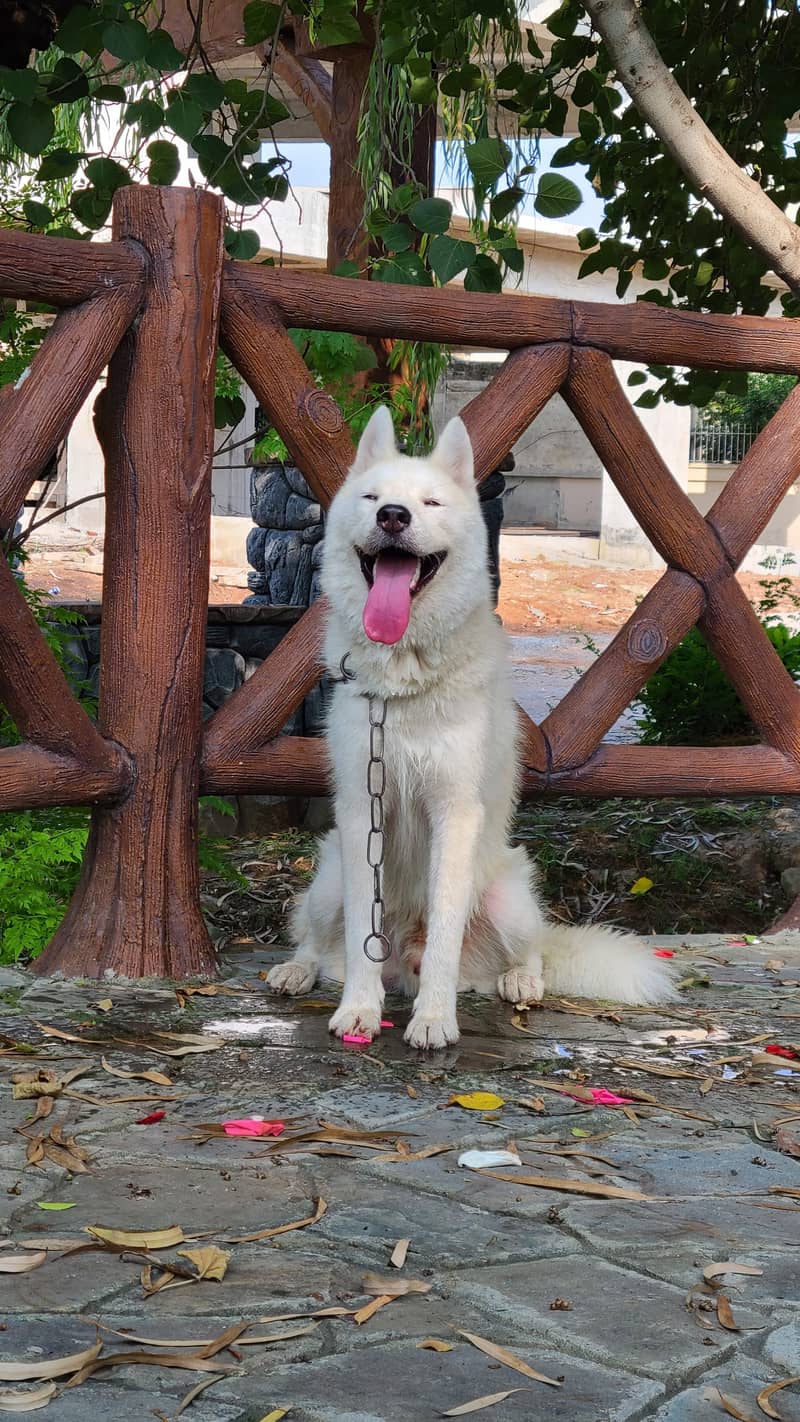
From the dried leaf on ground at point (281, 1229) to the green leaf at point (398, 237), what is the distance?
3.05 m

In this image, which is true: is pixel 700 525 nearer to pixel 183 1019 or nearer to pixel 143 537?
pixel 143 537

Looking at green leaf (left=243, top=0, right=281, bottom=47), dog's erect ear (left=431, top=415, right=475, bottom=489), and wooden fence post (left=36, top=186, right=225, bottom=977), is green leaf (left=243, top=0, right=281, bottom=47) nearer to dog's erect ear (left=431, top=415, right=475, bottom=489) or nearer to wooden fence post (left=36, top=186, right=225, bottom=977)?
wooden fence post (left=36, top=186, right=225, bottom=977)

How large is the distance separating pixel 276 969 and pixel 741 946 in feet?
5.21

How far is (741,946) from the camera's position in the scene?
4.55m

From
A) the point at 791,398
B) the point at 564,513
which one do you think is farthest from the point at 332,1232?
the point at 564,513

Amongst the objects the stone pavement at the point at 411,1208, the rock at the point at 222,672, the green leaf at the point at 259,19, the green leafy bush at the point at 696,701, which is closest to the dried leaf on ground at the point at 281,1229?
the stone pavement at the point at 411,1208

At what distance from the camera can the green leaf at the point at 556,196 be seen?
4.11 metres

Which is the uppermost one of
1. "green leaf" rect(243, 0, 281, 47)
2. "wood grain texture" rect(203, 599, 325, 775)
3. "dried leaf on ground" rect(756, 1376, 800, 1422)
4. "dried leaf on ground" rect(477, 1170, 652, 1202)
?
"green leaf" rect(243, 0, 281, 47)

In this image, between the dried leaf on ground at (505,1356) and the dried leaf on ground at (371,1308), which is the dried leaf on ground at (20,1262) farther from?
the dried leaf on ground at (505,1356)

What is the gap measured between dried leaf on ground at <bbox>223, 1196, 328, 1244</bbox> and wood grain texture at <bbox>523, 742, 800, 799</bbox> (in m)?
2.11

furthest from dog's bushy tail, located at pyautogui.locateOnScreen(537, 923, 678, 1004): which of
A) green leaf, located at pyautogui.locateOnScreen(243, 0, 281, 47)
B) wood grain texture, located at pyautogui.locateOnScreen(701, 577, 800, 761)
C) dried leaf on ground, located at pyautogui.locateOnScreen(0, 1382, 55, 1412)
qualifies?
green leaf, located at pyautogui.locateOnScreen(243, 0, 281, 47)

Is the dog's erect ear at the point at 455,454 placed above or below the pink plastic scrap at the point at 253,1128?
above

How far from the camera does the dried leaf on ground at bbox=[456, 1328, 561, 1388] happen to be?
1827 mm

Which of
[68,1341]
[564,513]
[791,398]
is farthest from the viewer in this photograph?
[564,513]
